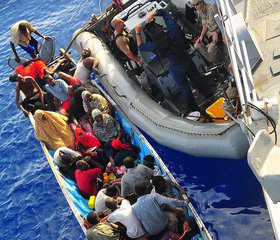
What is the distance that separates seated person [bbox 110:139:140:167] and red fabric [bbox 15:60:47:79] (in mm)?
3577

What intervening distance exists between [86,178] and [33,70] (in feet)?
13.6

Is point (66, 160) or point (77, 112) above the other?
point (77, 112)

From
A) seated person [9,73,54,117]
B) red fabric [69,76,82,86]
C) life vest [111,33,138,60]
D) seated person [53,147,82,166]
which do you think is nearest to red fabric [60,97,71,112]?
red fabric [69,76,82,86]

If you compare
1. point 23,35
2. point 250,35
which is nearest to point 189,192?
point 250,35

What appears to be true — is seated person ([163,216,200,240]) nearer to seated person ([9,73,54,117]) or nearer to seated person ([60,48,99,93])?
seated person ([60,48,99,93])

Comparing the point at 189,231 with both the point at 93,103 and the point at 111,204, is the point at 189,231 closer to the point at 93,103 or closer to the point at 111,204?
the point at 111,204

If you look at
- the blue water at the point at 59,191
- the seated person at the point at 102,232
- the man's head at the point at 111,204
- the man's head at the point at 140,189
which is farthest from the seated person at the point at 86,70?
the seated person at the point at 102,232

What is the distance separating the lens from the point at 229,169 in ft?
31.9

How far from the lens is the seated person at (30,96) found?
11.6 metres

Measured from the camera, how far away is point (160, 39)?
898 cm

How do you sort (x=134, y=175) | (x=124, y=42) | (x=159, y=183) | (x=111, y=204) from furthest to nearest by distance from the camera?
(x=124, y=42) < (x=134, y=175) < (x=111, y=204) < (x=159, y=183)

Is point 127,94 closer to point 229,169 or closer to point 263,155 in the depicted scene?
Answer: point 229,169

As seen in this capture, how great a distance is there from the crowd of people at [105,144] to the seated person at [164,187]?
0.02m

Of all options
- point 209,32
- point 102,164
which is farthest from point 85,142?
point 209,32
